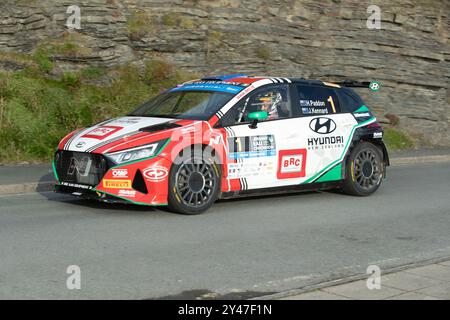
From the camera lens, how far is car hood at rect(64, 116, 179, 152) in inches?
391

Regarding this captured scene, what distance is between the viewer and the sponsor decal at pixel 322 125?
1145cm

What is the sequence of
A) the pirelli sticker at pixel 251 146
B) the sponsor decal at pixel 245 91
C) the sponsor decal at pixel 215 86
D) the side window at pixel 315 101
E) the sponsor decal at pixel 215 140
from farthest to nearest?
the side window at pixel 315 101 < the sponsor decal at pixel 215 86 < the sponsor decal at pixel 245 91 < the pirelli sticker at pixel 251 146 < the sponsor decal at pixel 215 140

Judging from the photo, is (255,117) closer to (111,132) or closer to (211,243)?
(111,132)

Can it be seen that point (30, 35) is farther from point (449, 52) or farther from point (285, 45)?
point (449, 52)

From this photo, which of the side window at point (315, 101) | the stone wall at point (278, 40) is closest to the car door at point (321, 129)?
the side window at point (315, 101)

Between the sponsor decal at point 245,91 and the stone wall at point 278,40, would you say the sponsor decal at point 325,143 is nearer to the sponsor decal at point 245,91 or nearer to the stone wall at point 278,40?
the sponsor decal at point 245,91

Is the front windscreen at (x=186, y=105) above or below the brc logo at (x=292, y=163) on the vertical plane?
above

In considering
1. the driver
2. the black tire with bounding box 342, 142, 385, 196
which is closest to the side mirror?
the driver

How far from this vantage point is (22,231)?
903 centimetres

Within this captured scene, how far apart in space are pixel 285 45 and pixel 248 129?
517 inches

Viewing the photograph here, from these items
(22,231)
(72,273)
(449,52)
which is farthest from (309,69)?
(72,273)

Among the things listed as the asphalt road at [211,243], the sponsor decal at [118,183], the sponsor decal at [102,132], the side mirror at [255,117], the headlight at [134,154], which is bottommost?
the asphalt road at [211,243]

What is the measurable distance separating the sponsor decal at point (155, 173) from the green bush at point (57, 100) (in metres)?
6.17

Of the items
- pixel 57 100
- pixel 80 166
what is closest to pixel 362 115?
pixel 80 166
